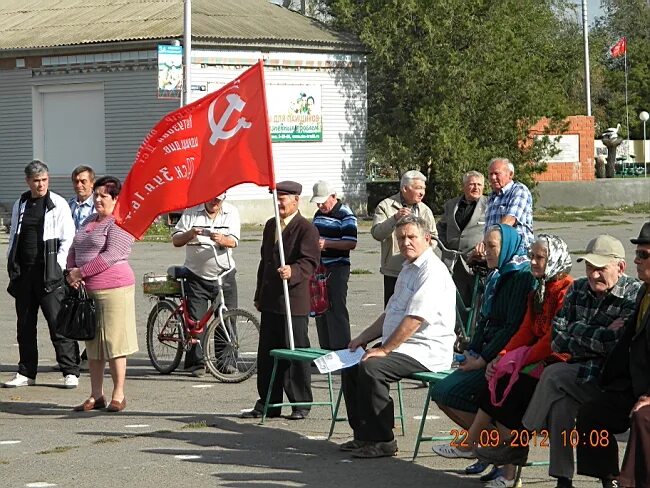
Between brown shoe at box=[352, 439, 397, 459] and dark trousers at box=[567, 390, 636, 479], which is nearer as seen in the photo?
dark trousers at box=[567, 390, 636, 479]

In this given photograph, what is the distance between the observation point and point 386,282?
12.4 metres

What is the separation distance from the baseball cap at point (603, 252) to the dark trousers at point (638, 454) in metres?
0.96

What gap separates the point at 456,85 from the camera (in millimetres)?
37219

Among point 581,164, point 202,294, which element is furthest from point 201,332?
point 581,164

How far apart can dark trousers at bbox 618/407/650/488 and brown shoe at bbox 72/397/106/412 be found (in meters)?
5.23

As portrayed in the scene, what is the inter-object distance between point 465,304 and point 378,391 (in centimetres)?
449

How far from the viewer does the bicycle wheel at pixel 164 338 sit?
12766mm

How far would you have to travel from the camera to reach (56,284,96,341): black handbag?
10930 mm

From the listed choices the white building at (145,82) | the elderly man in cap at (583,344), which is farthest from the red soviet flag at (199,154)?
the white building at (145,82)

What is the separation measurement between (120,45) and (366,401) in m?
27.4

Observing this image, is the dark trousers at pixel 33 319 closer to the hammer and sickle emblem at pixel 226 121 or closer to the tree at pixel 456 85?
the hammer and sickle emblem at pixel 226 121

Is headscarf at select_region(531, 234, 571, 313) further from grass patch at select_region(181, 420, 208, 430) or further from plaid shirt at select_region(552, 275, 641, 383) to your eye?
grass patch at select_region(181, 420, 208, 430)

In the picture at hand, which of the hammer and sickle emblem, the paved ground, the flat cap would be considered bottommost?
the paved ground

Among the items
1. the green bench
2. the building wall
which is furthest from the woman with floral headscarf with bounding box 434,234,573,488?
the building wall
